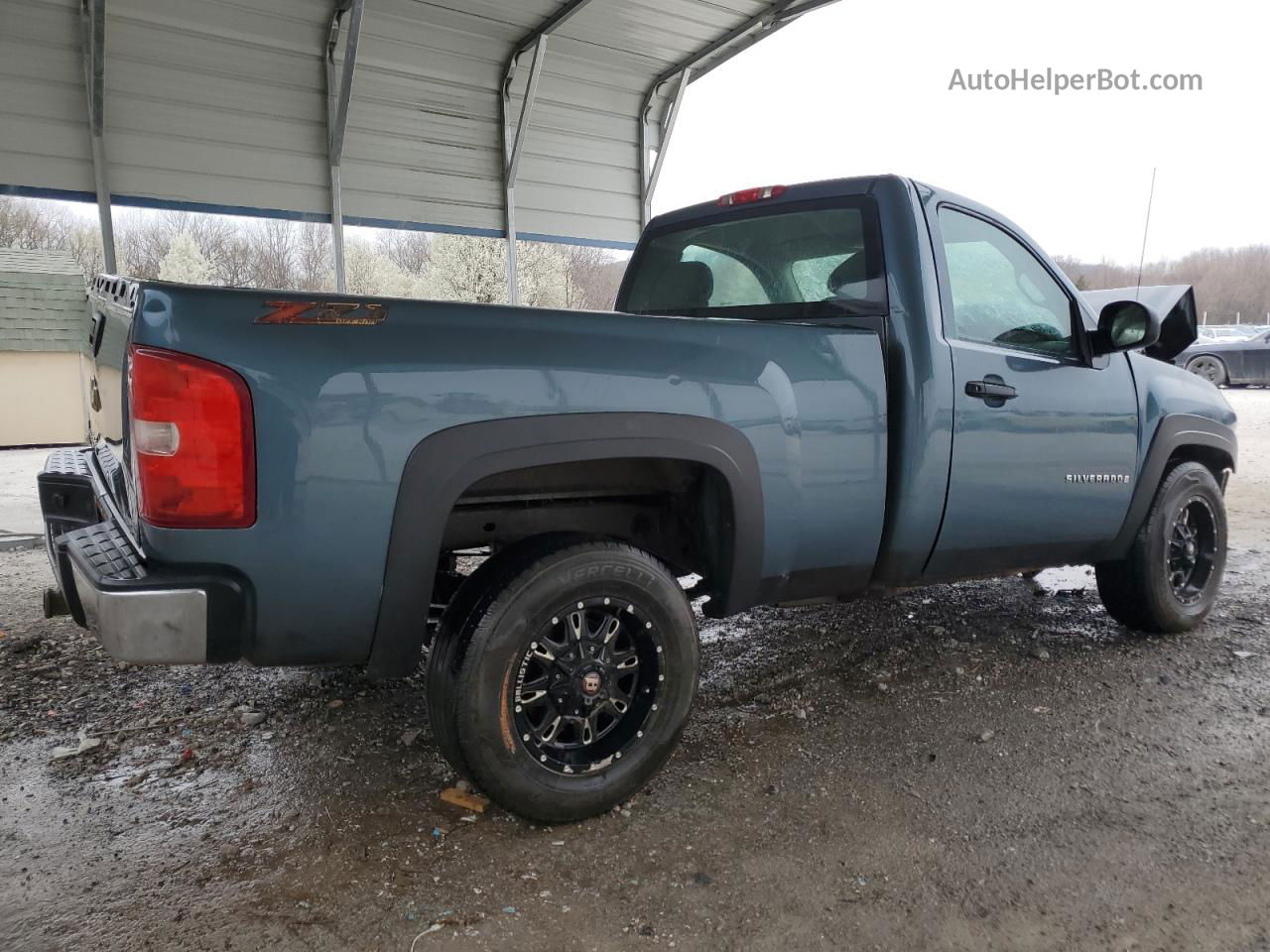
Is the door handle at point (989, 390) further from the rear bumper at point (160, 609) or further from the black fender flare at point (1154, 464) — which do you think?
the rear bumper at point (160, 609)

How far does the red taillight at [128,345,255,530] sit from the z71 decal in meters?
0.18

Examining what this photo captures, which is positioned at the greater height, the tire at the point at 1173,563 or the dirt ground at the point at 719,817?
the tire at the point at 1173,563

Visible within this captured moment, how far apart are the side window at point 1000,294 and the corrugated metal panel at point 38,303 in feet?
39.1

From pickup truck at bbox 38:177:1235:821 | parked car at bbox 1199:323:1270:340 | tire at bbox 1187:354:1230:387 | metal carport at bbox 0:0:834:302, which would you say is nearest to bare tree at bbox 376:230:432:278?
metal carport at bbox 0:0:834:302

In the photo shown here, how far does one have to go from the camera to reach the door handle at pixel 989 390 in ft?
10.4

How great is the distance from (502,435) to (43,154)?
→ 10.2 metres

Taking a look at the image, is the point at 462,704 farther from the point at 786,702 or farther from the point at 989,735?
the point at 989,735

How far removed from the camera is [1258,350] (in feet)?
58.8

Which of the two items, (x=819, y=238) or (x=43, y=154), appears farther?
(x=43, y=154)

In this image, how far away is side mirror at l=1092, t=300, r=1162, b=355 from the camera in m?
3.46

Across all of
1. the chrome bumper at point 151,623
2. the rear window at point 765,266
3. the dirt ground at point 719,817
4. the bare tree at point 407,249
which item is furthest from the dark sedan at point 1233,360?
the chrome bumper at point 151,623

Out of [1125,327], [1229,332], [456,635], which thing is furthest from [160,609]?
[1229,332]

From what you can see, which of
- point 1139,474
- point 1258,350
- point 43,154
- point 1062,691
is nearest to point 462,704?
point 1062,691

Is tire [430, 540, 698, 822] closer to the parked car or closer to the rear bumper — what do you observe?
the rear bumper
